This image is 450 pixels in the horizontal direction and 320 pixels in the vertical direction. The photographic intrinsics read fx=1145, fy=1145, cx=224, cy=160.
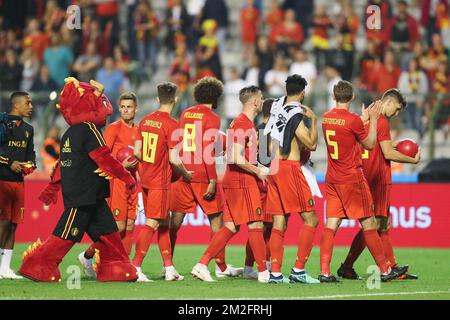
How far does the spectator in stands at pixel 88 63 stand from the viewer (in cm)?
2430

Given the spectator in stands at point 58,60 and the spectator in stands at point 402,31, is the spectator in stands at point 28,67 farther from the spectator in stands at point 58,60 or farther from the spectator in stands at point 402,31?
the spectator in stands at point 402,31

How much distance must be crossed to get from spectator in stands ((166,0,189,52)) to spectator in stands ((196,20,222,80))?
0.54 m

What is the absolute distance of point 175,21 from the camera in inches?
1004

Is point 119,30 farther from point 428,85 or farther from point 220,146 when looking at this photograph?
point 220,146

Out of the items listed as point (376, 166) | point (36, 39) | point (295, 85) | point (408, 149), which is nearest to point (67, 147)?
point (295, 85)

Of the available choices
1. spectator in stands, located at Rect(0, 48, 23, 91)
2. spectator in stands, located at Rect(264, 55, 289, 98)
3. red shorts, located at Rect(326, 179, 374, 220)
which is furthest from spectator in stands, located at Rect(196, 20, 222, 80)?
red shorts, located at Rect(326, 179, 374, 220)

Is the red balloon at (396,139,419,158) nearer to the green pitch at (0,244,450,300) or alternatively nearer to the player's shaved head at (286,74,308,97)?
the green pitch at (0,244,450,300)

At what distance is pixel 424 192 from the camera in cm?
1908

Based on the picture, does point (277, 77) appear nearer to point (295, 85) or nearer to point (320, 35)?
point (320, 35)

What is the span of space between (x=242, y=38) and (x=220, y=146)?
1197 centimetres

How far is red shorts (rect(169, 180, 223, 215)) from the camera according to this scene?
14.2 m

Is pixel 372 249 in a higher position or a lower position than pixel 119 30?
lower

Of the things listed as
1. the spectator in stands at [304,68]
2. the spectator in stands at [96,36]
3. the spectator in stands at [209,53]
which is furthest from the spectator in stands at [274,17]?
the spectator in stands at [96,36]

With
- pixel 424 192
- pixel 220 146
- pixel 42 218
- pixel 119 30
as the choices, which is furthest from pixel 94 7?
pixel 220 146
